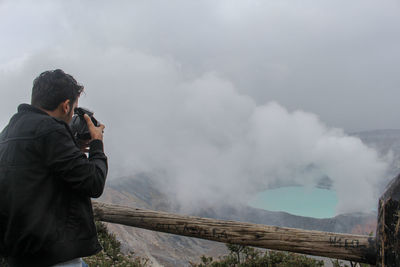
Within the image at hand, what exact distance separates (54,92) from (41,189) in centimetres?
61

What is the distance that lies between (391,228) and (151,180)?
445 ft

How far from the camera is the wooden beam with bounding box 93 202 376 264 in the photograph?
254cm

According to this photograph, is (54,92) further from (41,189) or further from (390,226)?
(390,226)

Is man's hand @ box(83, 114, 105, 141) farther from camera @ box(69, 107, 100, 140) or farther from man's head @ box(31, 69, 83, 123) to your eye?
man's head @ box(31, 69, 83, 123)

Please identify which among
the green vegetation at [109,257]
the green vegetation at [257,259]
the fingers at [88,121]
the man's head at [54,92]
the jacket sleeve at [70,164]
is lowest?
the green vegetation at [109,257]

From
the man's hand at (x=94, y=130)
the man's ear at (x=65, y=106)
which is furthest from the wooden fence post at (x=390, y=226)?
the man's ear at (x=65, y=106)

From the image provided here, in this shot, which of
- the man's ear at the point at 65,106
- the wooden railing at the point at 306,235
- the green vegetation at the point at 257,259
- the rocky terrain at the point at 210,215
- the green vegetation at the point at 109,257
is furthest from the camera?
the rocky terrain at the point at 210,215

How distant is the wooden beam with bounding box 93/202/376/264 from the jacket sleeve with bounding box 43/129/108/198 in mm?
1758

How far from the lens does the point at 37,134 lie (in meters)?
1.75

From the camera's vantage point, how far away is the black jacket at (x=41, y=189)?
172 centimetres

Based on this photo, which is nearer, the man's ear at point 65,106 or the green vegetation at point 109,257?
the man's ear at point 65,106

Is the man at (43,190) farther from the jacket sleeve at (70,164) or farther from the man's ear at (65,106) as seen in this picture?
the man's ear at (65,106)

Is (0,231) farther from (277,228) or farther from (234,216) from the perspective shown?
(234,216)

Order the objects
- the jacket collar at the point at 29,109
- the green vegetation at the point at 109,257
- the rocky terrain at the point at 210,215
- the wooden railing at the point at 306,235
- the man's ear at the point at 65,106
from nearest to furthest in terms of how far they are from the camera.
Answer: the jacket collar at the point at 29,109, the man's ear at the point at 65,106, the wooden railing at the point at 306,235, the green vegetation at the point at 109,257, the rocky terrain at the point at 210,215
